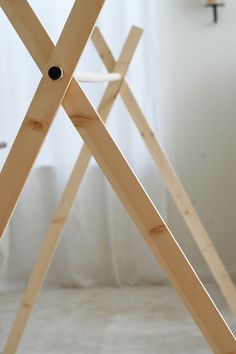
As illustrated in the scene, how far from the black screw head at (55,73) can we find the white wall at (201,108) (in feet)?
3.69

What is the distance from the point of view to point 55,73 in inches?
33.5

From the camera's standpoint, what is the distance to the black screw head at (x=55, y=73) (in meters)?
0.85

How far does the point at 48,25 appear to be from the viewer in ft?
6.22

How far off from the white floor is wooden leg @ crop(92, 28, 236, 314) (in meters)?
0.23

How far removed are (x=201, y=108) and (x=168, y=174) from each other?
62 cm

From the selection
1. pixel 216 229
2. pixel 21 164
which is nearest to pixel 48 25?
pixel 216 229

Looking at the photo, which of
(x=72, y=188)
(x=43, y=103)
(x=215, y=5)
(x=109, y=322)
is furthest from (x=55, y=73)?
(x=215, y=5)

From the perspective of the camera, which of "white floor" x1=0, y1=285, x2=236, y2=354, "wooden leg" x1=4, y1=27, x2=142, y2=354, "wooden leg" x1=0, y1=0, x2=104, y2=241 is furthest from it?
"white floor" x1=0, y1=285, x2=236, y2=354

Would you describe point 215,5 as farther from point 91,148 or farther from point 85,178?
point 91,148

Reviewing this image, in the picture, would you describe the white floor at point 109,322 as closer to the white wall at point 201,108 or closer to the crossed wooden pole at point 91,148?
the white wall at point 201,108

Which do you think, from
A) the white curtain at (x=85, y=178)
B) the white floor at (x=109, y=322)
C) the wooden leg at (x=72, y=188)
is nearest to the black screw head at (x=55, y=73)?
the wooden leg at (x=72, y=188)

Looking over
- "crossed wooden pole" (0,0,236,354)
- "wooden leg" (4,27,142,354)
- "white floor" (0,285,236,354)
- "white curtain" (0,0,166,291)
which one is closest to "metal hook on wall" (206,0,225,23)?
"white curtain" (0,0,166,291)

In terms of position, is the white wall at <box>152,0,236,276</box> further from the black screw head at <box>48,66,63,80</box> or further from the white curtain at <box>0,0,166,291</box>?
the black screw head at <box>48,66,63,80</box>

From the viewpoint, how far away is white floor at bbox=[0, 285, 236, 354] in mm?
1548
